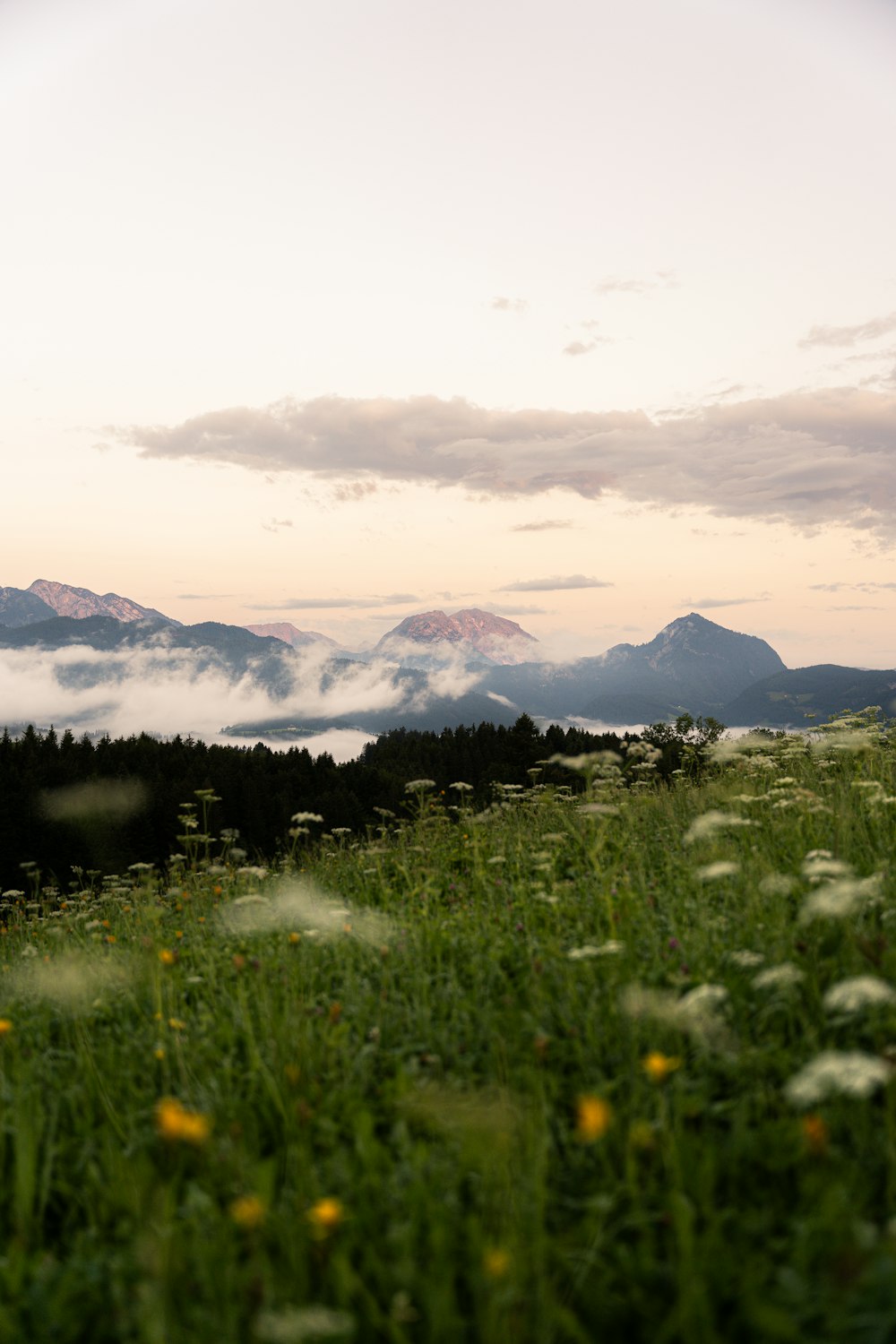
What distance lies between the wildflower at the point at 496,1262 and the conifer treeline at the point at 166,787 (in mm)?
46675

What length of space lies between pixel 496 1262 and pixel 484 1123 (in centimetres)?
113

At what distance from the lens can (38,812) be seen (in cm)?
5812

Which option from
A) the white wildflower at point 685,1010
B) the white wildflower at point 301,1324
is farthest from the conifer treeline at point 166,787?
the white wildflower at point 301,1324

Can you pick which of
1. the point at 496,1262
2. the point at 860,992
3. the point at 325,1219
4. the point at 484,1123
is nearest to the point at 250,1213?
the point at 325,1219

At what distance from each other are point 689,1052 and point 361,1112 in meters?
1.67

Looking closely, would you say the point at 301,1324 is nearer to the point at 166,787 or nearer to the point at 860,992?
the point at 860,992

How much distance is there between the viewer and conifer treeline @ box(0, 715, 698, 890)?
189ft

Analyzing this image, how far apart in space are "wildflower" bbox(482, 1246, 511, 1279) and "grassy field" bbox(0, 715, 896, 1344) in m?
0.02

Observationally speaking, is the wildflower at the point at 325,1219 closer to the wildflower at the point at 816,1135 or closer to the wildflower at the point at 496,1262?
the wildflower at the point at 496,1262

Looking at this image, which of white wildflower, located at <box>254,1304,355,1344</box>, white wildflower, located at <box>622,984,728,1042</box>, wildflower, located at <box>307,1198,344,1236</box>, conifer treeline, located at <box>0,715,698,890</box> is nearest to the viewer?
white wildflower, located at <box>254,1304,355,1344</box>

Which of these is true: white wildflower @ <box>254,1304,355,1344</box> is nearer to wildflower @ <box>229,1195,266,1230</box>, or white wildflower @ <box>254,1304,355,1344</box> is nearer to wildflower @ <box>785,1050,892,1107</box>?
wildflower @ <box>229,1195,266,1230</box>

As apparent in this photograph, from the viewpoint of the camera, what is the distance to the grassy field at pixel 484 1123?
101 inches

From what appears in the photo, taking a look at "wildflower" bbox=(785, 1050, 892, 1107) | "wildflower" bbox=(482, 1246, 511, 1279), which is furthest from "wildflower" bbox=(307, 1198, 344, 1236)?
"wildflower" bbox=(785, 1050, 892, 1107)

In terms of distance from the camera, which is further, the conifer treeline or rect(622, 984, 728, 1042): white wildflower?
the conifer treeline
